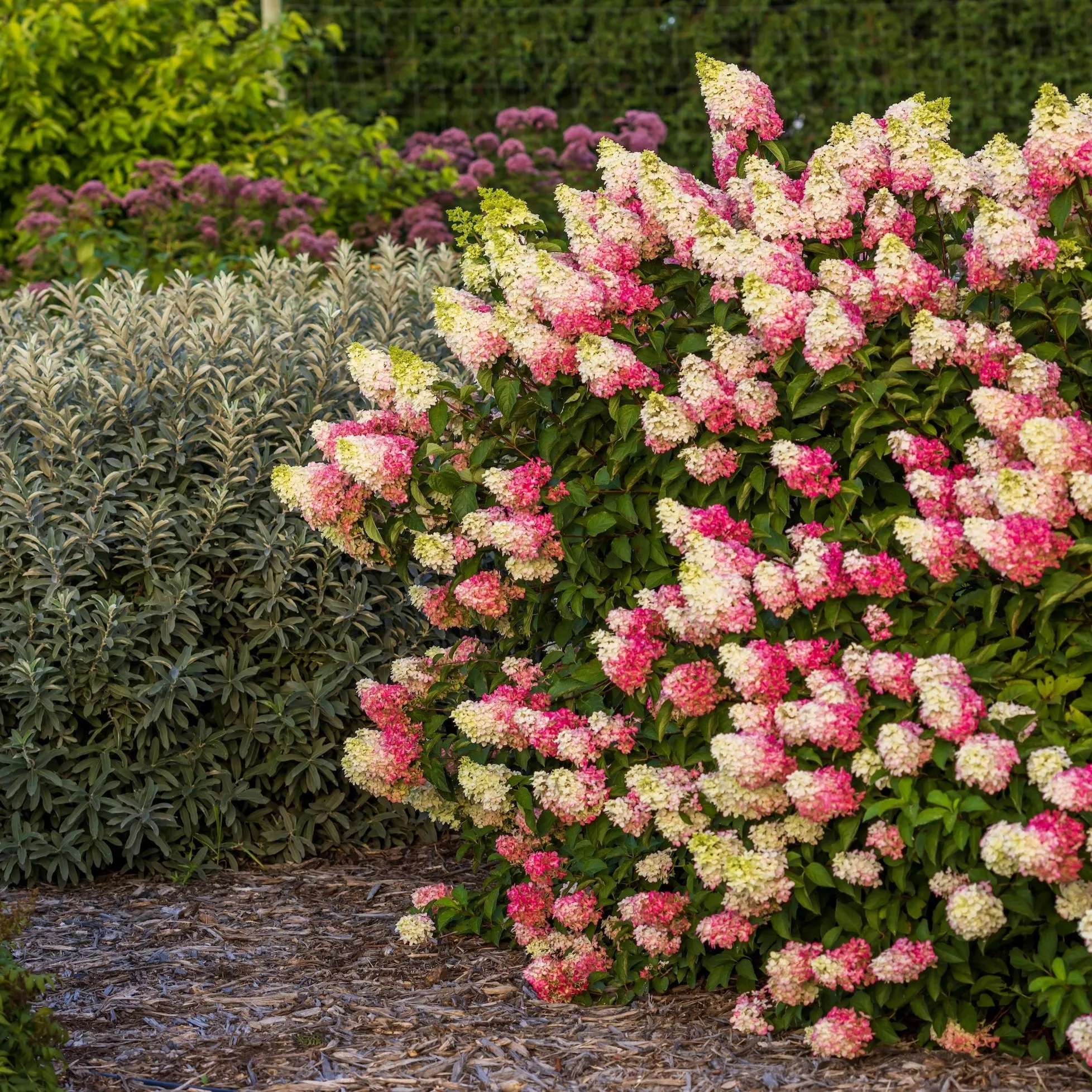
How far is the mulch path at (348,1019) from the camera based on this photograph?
2.80 m

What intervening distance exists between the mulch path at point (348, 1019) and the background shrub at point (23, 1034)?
259mm

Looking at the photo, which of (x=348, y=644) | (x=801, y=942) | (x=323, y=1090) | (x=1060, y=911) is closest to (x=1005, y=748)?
(x=1060, y=911)

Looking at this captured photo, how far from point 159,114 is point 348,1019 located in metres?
5.80

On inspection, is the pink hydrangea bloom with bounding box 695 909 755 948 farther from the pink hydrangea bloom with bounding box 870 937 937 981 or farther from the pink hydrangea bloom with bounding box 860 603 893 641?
the pink hydrangea bloom with bounding box 860 603 893 641

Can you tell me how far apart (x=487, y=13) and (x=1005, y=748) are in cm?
891

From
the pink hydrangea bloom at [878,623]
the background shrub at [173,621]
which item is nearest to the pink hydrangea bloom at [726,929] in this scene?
the pink hydrangea bloom at [878,623]

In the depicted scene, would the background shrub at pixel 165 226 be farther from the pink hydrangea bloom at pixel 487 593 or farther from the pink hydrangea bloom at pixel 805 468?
the pink hydrangea bloom at pixel 805 468

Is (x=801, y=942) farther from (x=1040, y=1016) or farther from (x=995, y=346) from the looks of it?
(x=995, y=346)

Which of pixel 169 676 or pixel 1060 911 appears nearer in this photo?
pixel 1060 911

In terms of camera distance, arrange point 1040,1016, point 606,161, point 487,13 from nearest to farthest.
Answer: point 1040,1016 → point 606,161 → point 487,13

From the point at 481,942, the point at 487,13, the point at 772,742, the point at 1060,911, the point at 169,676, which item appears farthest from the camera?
the point at 487,13

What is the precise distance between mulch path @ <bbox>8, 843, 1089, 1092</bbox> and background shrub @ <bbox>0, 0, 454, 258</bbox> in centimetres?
454

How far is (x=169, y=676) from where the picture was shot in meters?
3.87

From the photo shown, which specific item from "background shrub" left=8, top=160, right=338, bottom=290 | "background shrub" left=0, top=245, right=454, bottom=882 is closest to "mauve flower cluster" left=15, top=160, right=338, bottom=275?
"background shrub" left=8, top=160, right=338, bottom=290
